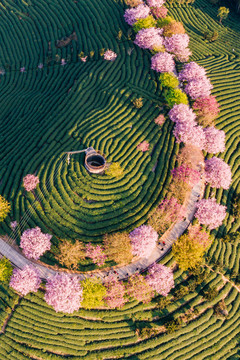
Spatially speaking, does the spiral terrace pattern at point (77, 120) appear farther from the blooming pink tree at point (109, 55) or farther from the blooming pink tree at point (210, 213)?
the blooming pink tree at point (210, 213)

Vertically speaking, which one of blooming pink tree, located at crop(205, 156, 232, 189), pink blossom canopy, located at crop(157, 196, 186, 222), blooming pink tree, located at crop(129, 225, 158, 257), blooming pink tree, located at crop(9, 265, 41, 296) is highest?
blooming pink tree, located at crop(205, 156, 232, 189)

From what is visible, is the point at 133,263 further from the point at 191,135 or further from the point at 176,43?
the point at 176,43

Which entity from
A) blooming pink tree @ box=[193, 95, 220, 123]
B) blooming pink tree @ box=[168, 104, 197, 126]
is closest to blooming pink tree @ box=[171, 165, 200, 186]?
blooming pink tree @ box=[168, 104, 197, 126]

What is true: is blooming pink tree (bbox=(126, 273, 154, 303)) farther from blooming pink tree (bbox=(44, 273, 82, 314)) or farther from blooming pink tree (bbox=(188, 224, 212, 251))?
blooming pink tree (bbox=(188, 224, 212, 251))

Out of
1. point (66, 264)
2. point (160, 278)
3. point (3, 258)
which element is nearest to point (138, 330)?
point (160, 278)

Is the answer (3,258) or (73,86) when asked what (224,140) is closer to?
(73,86)

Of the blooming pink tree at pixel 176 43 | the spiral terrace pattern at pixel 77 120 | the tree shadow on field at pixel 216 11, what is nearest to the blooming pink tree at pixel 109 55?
the spiral terrace pattern at pixel 77 120

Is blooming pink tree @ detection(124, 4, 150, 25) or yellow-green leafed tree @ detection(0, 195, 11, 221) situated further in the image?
blooming pink tree @ detection(124, 4, 150, 25)
